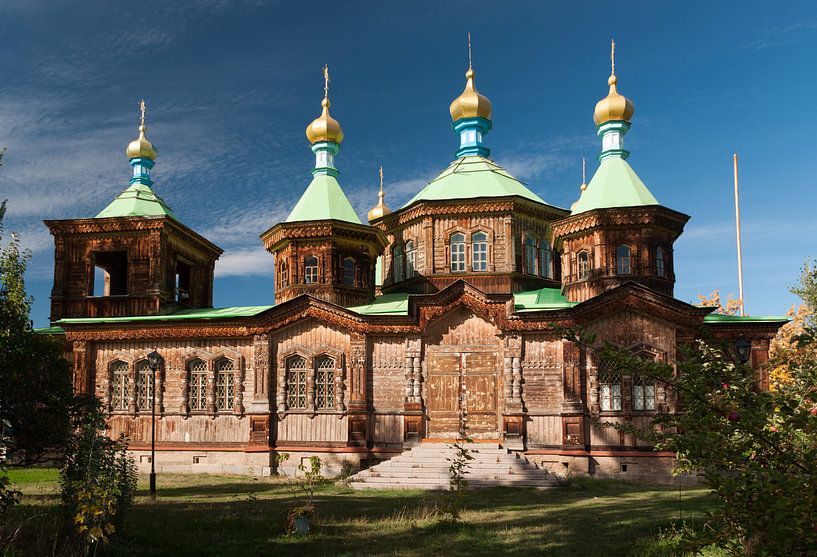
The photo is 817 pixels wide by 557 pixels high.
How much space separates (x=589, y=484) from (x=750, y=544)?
11.6m

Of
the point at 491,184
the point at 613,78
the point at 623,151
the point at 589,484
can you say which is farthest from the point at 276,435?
the point at 613,78

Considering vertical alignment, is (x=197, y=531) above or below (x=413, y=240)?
below

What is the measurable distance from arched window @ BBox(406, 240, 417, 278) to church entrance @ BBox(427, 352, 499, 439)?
17.8ft

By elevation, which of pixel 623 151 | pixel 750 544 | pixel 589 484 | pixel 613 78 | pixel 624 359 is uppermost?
pixel 613 78

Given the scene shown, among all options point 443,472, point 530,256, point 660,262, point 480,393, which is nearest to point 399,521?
point 443,472

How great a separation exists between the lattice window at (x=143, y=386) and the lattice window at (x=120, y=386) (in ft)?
1.21

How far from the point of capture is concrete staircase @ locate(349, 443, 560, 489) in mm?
18688

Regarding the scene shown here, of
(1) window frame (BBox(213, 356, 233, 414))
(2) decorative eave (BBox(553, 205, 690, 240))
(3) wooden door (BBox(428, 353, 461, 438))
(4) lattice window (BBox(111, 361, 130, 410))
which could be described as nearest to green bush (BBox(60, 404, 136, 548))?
(3) wooden door (BBox(428, 353, 461, 438))

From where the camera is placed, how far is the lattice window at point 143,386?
77.7ft

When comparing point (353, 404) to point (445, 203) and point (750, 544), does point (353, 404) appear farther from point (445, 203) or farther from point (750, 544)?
point (750, 544)

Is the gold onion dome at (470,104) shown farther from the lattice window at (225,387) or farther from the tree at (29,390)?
the tree at (29,390)

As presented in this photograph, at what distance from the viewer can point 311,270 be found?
85.0 feet

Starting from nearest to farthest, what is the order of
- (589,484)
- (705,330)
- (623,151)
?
(705,330) → (589,484) → (623,151)

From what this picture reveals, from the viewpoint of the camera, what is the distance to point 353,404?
2200 centimetres
